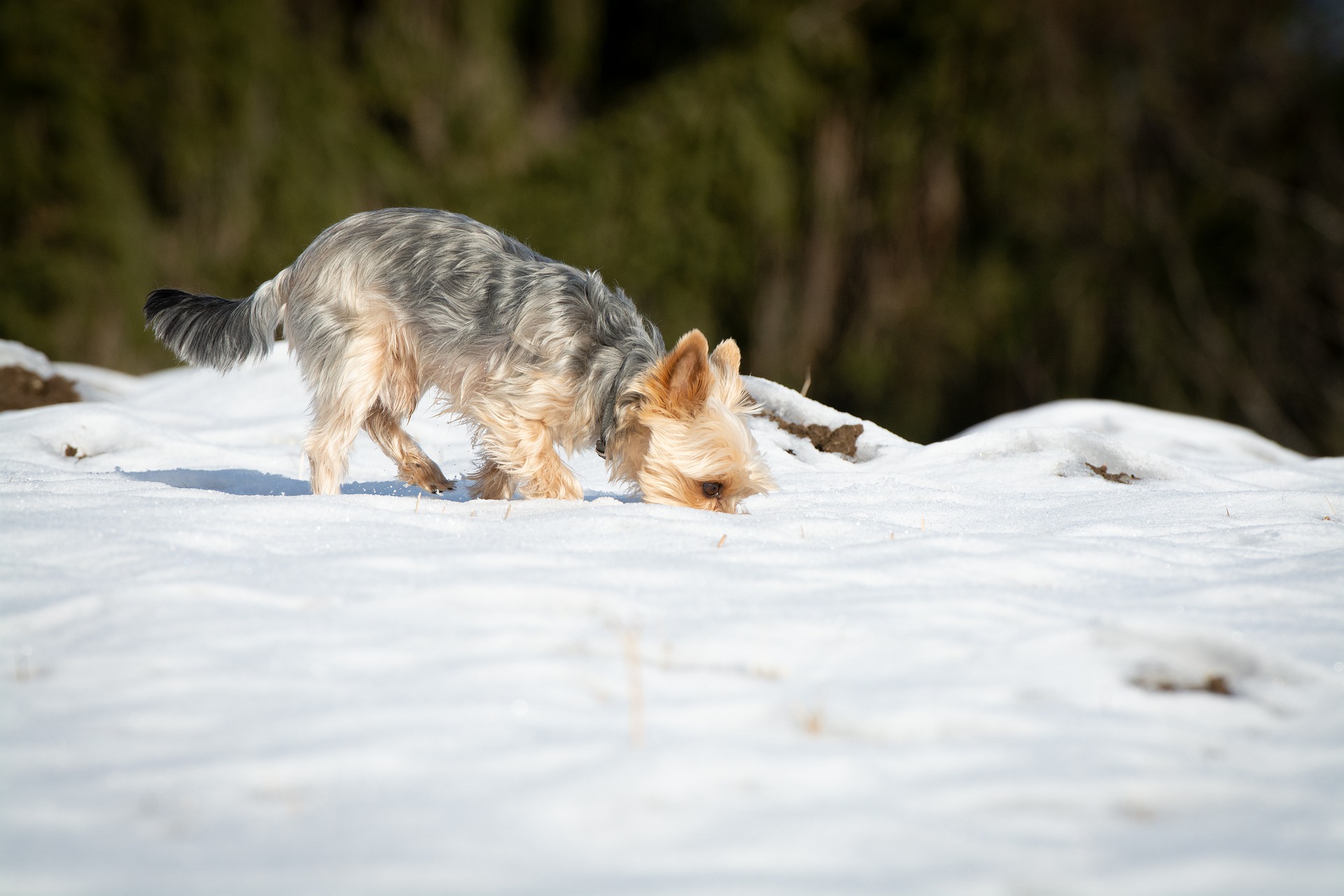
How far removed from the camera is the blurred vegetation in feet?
36.8

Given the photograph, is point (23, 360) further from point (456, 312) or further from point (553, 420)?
point (553, 420)

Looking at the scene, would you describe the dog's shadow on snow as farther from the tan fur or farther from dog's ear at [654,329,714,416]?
dog's ear at [654,329,714,416]

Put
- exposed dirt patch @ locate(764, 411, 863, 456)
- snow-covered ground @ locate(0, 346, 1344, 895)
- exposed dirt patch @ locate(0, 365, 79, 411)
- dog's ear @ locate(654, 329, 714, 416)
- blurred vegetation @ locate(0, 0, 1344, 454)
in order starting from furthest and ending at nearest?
blurred vegetation @ locate(0, 0, 1344, 454), exposed dirt patch @ locate(0, 365, 79, 411), exposed dirt patch @ locate(764, 411, 863, 456), dog's ear @ locate(654, 329, 714, 416), snow-covered ground @ locate(0, 346, 1344, 895)

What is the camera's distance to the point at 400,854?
1670 mm

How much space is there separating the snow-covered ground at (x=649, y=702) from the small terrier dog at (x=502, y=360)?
2.23 feet

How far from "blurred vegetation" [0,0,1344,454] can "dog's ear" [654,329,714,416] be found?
7.34 meters

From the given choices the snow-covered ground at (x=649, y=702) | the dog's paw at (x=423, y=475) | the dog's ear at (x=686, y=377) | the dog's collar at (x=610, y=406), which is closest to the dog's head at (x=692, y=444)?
the dog's ear at (x=686, y=377)

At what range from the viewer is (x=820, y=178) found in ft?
39.1

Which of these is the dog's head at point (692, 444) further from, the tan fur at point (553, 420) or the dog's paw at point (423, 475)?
the dog's paw at point (423, 475)

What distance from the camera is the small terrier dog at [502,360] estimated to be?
4449mm

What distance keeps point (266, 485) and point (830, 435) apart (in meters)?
3.02

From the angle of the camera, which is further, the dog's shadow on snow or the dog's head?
the dog's shadow on snow

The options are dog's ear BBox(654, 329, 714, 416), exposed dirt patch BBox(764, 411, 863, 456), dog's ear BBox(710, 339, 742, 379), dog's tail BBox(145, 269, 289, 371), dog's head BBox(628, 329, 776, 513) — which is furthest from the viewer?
exposed dirt patch BBox(764, 411, 863, 456)

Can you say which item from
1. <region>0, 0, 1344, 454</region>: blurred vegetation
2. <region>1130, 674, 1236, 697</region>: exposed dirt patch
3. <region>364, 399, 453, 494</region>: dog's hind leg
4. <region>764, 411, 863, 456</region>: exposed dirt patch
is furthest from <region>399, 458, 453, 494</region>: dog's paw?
<region>0, 0, 1344, 454</region>: blurred vegetation
